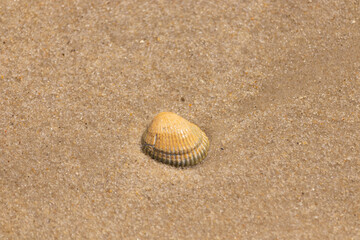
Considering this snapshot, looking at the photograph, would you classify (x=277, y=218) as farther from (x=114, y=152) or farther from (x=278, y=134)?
(x=114, y=152)

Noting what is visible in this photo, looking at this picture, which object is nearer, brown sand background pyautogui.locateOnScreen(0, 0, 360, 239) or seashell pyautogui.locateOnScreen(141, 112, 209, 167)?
brown sand background pyautogui.locateOnScreen(0, 0, 360, 239)

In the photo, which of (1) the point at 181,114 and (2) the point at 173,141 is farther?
(1) the point at 181,114

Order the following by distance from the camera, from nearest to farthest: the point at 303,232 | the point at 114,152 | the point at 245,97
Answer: the point at 303,232, the point at 114,152, the point at 245,97

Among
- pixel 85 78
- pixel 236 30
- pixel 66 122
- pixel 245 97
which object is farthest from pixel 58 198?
pixel 236 30
